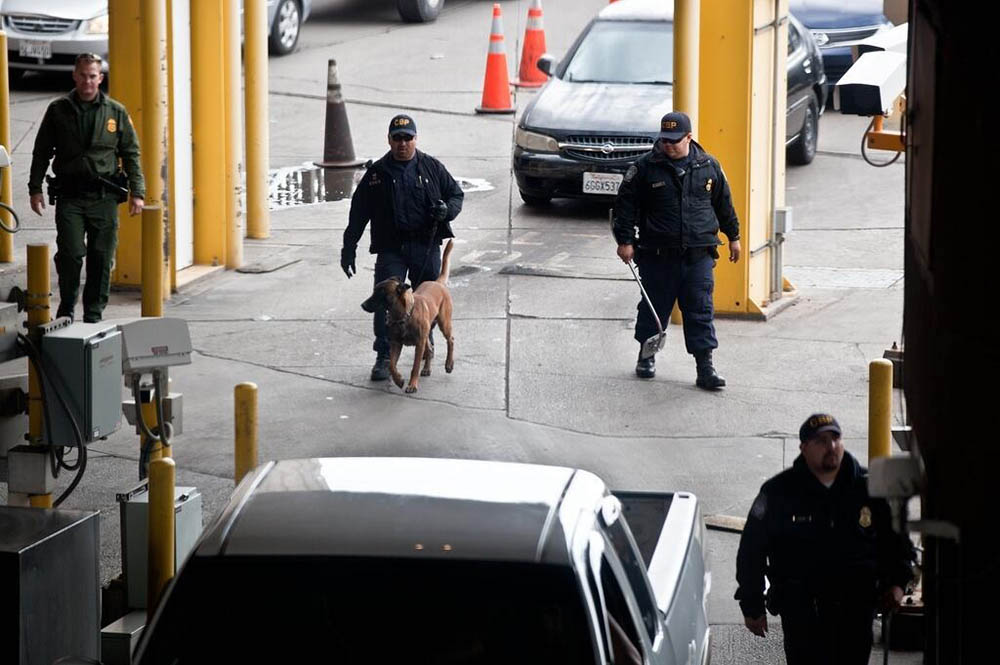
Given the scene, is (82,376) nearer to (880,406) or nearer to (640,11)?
(880,406)

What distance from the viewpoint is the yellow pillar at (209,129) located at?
43.1 ft

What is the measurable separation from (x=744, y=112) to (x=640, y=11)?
5191 mm

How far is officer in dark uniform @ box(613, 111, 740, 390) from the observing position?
10516 millimetres

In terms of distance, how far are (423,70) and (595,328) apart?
402 inches

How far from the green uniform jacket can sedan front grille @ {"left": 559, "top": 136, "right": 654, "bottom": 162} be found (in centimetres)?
510

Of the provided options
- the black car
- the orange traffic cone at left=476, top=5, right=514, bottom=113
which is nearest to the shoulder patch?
the black car

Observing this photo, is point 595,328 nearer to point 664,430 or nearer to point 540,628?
point 664,430

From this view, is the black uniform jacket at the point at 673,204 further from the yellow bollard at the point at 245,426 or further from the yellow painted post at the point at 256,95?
the yellow painted post at the point at 256,95

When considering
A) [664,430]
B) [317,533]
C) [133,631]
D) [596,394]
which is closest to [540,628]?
[317,533]

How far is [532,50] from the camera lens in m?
20.4

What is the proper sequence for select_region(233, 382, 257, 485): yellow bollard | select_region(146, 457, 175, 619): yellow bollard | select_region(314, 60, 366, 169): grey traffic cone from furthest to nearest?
select_region(314, 60, 366, 169): grey traffic cone, select_region(233, 382, 257, 485): yellow bollard, select_region(146, 457, 175, 619): yellow bollard

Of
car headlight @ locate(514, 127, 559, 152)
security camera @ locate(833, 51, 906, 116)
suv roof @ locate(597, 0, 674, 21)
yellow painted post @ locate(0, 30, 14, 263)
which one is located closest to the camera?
security camera @ locate(833, 51, 906, 116)

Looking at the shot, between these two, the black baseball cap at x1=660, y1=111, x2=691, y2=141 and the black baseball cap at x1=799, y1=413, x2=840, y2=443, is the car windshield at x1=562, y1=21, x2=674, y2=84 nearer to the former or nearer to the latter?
the black baseball cap at x1=660, y1=111, x2=691, y2=141

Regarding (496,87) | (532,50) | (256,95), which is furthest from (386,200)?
(532,50)
